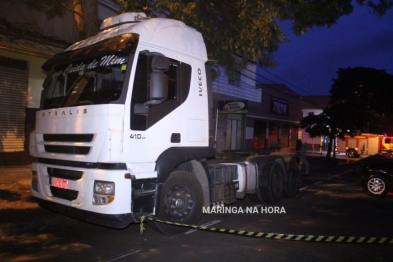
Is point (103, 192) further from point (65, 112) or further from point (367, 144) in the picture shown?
point (367, 144)

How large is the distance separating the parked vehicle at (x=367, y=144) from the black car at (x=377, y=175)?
104ft

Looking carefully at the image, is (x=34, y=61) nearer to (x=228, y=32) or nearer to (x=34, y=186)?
(x=228, y=32)

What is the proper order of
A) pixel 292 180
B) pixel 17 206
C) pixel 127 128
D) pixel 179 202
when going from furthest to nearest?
pixel 292 180, pixel 17 206, pixel 179 202, pixel 127 128

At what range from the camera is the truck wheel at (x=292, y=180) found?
37.2ft

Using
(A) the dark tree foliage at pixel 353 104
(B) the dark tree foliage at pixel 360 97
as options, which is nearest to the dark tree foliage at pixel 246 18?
(A) the dark tree foliage at pixel 353 104

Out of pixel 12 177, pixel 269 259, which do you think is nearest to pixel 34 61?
pixel 12 177

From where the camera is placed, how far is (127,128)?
18.7 ft

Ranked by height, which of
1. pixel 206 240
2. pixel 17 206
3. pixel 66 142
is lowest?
pixel 206 240

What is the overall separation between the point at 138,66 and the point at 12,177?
23.1 feet

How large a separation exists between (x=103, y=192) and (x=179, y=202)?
62.9 inches

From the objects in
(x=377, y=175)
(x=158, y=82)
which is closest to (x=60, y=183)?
(x=158, y=82)

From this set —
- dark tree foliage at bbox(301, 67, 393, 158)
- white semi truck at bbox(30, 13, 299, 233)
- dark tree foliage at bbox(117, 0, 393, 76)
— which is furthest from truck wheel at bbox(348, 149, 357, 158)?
white semi truck at bbox(30, 13, 299, 233)

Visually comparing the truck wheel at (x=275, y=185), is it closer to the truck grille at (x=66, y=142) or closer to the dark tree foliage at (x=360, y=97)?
the truck grille at (x=66, y=142)

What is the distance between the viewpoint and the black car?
12094mm
